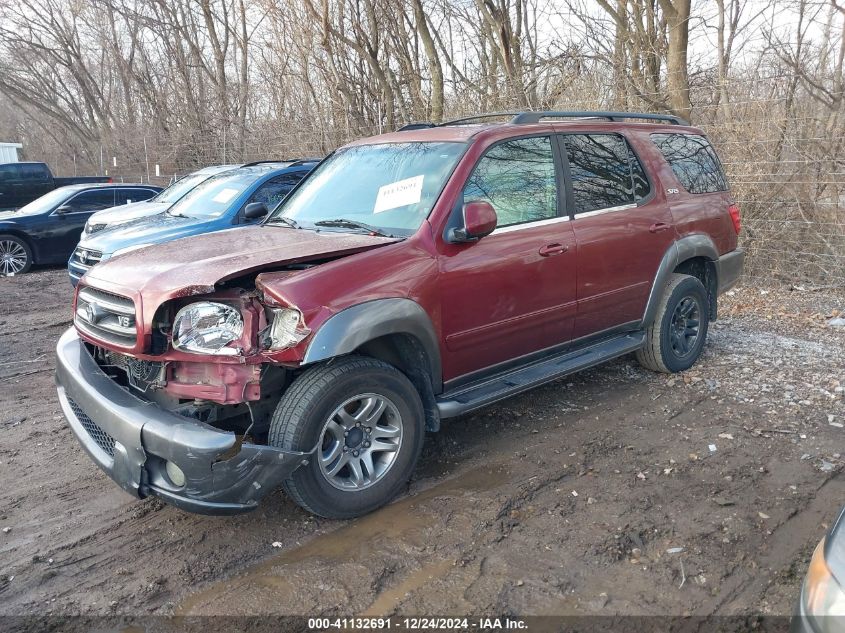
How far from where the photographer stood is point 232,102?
20.6m

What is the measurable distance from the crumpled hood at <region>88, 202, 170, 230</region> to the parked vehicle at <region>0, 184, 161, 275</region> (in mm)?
1805

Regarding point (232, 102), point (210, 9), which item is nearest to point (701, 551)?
point (232, 102)

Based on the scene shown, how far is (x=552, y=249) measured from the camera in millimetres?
4301

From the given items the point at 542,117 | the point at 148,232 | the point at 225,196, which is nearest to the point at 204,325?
the point at 542,117

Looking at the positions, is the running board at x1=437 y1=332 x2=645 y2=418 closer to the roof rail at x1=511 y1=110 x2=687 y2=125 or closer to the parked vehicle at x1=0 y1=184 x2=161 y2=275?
the roof rail at x1=511 y1=110 x2=687 y2=125

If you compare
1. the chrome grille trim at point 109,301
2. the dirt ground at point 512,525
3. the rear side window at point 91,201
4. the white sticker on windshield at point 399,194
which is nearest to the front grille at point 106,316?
the chrome grille trim at point 109,301

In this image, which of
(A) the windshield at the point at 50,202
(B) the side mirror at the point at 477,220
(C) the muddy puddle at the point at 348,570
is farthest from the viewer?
(A) the windshield at the point at 50,202

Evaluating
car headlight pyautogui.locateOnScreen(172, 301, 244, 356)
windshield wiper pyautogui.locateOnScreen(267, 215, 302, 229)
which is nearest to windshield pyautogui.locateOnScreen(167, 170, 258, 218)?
windshield wiper pyautogui.locateOnScreen(267, 215, 302, 229)

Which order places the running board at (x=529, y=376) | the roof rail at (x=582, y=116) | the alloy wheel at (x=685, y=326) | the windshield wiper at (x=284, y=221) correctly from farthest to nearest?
the alloy wheel at (x=685, y=326) → the roof rail at (x=582, y=116) → the windshield wiper at (x=284, y=221) → the running board at (x=529, y=376)

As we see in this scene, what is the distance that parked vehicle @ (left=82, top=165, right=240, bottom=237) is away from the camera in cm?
967

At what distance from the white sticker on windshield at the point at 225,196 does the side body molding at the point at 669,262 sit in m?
5.43

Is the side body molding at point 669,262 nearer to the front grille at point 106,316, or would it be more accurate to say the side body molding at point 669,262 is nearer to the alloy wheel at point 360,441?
the alloy wheel at point 360,441

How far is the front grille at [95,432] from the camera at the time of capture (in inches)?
133

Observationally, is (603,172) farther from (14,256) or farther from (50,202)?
(50,202)
